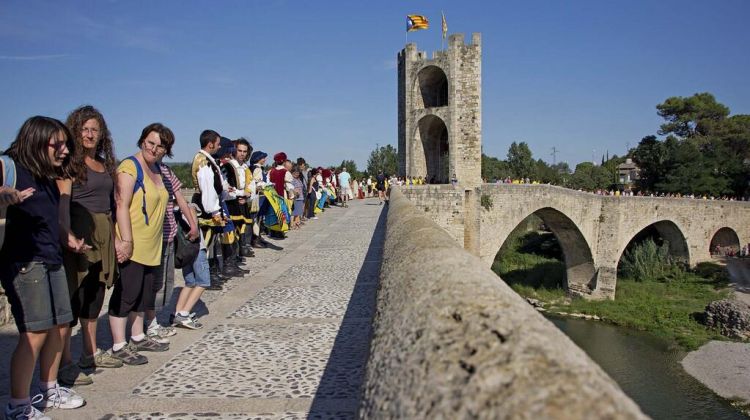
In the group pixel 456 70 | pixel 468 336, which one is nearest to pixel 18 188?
pixel 468 336

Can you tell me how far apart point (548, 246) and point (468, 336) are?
40.9 metres

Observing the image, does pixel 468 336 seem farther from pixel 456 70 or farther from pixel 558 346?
pixel 456 70

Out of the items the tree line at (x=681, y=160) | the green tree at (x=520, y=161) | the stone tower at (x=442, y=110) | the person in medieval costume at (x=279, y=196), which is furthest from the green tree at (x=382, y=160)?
the person in medieval costume at (x=279, y=196)

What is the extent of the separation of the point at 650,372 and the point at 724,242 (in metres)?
25.8

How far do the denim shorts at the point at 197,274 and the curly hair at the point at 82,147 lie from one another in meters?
1.24

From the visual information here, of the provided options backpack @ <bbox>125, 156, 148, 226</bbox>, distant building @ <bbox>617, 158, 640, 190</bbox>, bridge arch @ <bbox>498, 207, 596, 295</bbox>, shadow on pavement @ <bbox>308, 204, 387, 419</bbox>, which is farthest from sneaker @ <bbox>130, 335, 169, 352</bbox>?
distant building @ <bbox>617, 158, 640, 190</bbox>

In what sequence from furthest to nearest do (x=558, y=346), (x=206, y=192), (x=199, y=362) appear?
(x=206, y=192), (x=199, y=362), (x=558, y=346)

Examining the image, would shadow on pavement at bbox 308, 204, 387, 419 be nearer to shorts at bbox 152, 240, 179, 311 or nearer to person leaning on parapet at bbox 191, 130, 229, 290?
shorts at bbox 152, 240, 179, 311

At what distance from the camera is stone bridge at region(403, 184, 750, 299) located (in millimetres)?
20478

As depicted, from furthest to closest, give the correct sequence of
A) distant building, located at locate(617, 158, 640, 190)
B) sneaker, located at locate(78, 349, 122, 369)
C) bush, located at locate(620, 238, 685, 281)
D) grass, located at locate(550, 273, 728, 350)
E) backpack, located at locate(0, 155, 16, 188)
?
distant building, located at locate(617, 158, 640, 190) → bush, located at locate(620, 238, 685, 281) → grass, located at locate(550, 273, 728, 350) → sneaker, located at locate(78, 349, 122, 369) → backpack, located at locate(0, 155, 16, 188)

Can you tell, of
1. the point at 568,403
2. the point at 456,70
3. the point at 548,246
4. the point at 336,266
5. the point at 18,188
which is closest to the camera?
the point at 568,403

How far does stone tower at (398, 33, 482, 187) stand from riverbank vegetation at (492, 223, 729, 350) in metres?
9.28

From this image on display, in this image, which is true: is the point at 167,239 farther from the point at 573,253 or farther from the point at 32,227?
the point at 573,253

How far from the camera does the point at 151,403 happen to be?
306cm
